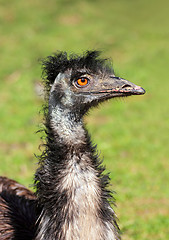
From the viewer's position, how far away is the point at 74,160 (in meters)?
3.09

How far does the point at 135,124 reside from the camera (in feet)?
30.8

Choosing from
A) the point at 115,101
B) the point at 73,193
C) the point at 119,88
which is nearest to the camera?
the point at 73,193

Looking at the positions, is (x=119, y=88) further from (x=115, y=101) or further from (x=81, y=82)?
(x=115, y=101)

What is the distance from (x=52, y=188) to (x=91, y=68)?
3.19ft

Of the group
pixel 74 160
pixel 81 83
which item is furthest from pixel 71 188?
pixel 81 83

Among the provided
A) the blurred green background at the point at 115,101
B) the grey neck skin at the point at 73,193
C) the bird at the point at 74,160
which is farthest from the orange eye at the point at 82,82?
the blurred green background at the point at 115,101

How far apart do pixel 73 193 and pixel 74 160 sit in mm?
239

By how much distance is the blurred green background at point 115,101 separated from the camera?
20.9ft

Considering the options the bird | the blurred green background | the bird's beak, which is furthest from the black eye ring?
the blurred green background

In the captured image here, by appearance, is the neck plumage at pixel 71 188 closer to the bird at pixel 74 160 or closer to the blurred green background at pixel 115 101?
the bird at pixel 74 160

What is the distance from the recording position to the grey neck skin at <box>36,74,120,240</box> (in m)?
3.02

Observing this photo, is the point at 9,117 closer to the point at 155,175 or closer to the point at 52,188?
the point at 155,175

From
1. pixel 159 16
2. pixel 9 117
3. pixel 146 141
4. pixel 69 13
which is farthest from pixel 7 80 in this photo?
pixel 159 16

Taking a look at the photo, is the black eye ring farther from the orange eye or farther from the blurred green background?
the blurred green background
